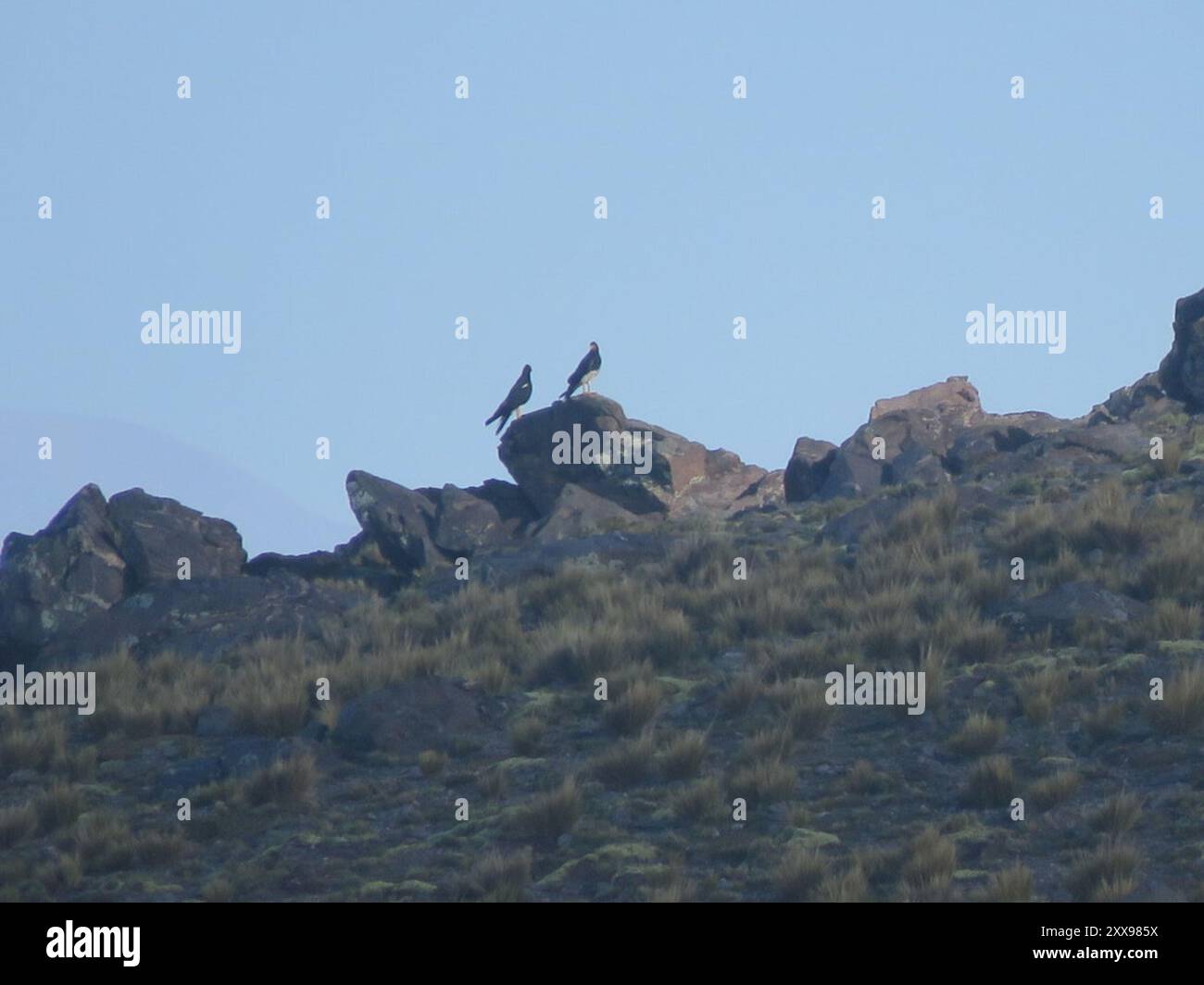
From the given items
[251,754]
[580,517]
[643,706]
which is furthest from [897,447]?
[251,754]

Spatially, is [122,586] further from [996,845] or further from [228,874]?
[996,845]

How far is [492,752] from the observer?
14.2 m

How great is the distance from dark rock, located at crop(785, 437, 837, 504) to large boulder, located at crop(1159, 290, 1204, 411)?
6240 mm

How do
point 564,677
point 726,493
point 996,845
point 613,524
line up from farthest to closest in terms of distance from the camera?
point 726,493 → point 613,524 → point 564,677 → point 996,845

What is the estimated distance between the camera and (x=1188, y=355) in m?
28.1

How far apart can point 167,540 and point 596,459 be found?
8.29 meters

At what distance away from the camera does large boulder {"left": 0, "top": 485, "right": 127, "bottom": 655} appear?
69.2 ft

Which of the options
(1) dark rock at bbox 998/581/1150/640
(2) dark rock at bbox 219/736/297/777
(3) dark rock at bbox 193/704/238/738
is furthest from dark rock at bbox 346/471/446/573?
(1) dark rock at bbox 998/581/1150/640

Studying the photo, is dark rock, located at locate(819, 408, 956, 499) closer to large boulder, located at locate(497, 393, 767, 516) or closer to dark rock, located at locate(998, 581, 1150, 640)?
large boulder, located at locate(497, 393, 767, 516)

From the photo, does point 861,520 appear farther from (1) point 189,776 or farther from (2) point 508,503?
(1) point 189,776
